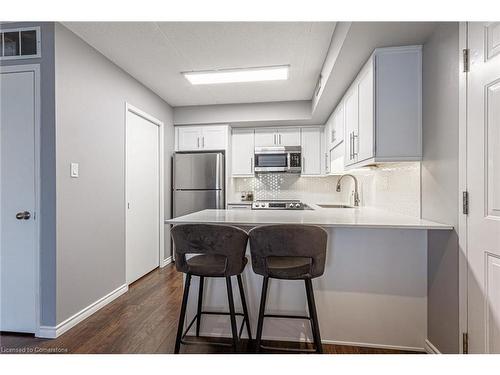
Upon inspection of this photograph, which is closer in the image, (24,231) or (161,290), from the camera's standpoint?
(24,231)

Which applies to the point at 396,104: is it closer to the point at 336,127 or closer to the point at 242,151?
the point at 336,127

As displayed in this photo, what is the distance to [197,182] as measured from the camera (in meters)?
3.96

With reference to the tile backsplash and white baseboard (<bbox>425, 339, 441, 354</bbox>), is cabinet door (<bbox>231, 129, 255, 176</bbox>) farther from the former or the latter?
white baseboard (<bbox>425, 339, 441, 354</bbox>)

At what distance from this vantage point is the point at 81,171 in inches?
88.0

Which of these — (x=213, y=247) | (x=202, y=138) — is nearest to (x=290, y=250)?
(x=213, y=247)

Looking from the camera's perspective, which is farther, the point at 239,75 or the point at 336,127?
the point at 336,127

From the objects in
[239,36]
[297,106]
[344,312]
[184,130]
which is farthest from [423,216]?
[184,130]

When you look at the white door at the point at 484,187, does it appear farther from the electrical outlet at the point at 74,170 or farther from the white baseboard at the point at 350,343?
the electrical outlet at the point at 74,170

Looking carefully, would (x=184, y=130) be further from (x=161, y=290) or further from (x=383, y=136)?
(x=383, y=136)

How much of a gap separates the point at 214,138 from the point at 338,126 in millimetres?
1927

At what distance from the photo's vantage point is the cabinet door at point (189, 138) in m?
4.16

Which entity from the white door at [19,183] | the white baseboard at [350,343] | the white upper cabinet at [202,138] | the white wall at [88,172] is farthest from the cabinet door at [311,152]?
the white door at [19,183]

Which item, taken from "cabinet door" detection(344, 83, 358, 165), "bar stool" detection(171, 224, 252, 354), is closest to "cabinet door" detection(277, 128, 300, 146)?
"cabinet door" detection(344, 83, 358, 165)
